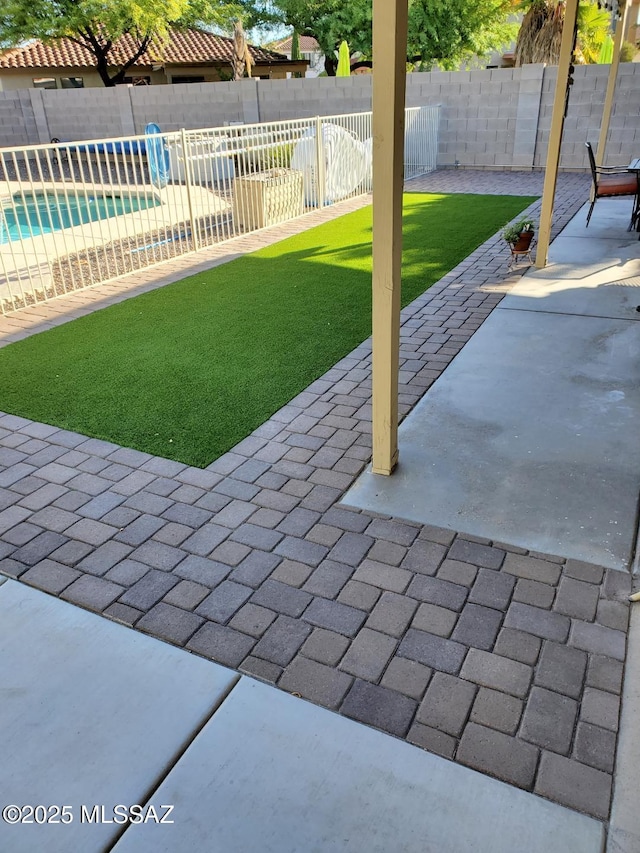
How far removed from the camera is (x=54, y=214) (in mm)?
12703

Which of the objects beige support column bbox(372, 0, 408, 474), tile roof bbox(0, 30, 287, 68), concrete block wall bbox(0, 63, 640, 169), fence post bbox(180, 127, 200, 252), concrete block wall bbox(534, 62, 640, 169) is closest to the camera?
beige support column bbox(372, 0, 408, 474)

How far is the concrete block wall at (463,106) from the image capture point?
12562mm

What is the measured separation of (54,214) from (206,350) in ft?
31.2

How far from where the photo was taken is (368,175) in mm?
12102

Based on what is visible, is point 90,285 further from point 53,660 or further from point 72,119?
point 72,119

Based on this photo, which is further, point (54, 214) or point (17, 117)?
point (17, 117)

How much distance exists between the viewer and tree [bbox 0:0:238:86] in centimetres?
1963

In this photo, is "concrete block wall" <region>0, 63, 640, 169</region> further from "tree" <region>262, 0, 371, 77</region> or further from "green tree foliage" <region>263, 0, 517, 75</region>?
"tree" <region>262, 0, 371, 77</region>

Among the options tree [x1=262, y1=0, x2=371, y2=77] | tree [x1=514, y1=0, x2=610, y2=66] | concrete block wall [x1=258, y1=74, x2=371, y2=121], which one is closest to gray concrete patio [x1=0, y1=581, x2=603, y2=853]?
concrete block wall [x1=258, y1=74, x2=371, y2=121]

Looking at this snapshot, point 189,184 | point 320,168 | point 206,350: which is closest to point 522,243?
point 206,350

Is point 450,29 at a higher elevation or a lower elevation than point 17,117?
higher

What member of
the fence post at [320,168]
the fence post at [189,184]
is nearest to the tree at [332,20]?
the fence post at [320,168]

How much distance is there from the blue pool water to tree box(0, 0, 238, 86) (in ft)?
31.9

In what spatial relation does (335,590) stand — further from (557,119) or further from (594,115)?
(594,115)
